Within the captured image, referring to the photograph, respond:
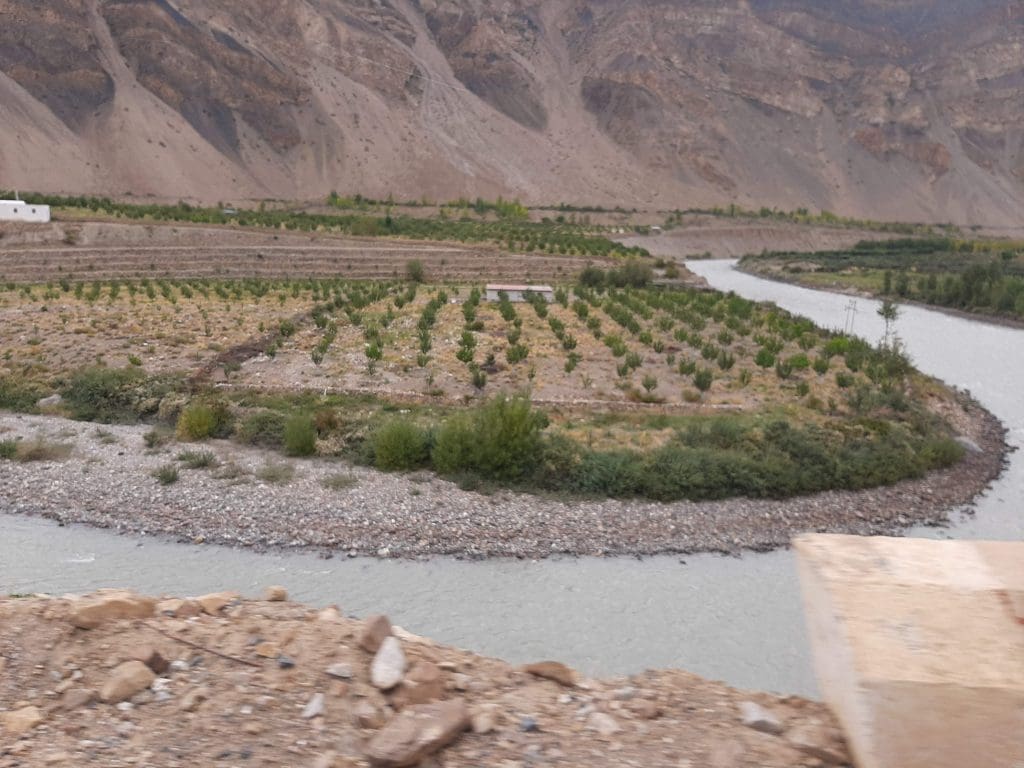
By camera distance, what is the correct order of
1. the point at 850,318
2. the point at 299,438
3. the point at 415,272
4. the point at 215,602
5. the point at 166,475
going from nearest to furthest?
→ 1. the point at 215,602
2. the point at 166,475
3. the point at 299,438
4. the point at 415,272
5. the point at 850,318

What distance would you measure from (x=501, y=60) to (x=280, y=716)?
4207 inches

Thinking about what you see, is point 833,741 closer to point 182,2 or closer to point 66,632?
point 66,632

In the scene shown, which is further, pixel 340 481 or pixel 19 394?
pixel 19 394

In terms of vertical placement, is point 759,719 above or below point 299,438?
Answer: above

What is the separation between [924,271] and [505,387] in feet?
171

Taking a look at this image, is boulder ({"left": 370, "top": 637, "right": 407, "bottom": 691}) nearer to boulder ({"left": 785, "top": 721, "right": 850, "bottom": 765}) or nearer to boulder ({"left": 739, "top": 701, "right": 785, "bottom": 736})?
boulder ({"left": 739, "top": 701, "right": 785, "bottom": 736})

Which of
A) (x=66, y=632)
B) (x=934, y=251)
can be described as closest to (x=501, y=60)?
(x=934, y=251)

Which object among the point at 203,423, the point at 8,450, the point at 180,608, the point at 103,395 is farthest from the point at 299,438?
the point at 180,608

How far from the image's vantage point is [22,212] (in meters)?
40.7

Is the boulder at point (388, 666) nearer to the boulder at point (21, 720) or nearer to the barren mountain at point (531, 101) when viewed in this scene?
the boulder at point (21, 720)

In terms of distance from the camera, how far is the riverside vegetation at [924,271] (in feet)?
144

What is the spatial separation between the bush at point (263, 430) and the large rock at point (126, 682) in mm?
11397

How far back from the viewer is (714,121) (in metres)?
106

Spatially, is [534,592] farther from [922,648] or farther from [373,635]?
[922,648]
